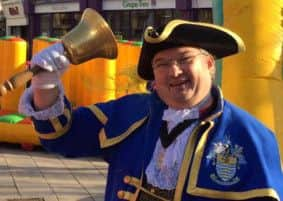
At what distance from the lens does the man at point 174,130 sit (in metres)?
2.21

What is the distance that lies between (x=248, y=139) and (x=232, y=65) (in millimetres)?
2288

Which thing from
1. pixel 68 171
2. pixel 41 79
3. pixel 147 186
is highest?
pixel 41 79

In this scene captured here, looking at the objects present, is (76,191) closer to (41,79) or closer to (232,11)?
(232,11)

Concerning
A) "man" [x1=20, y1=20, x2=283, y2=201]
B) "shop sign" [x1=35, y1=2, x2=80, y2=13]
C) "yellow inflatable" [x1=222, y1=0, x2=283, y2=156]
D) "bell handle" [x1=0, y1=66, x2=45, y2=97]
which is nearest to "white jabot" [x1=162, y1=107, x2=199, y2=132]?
"man" [x1=20, y1=20, x2=283, y2=201]

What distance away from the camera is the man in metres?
2.21

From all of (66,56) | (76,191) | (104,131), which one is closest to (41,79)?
(66,56)

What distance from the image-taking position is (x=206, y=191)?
7.25 feet

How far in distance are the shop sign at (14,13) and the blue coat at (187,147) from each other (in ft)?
86.0

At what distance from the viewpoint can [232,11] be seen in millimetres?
4422

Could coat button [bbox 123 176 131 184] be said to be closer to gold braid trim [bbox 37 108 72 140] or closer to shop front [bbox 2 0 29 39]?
gold braid trim [bbox 37 108 72 140]

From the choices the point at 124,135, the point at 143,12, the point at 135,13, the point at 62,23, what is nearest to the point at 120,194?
the point at 124,135

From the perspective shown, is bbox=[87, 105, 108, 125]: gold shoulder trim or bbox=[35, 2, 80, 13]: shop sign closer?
bbox=[87, 105, 108, 125]: gold shoulder trim

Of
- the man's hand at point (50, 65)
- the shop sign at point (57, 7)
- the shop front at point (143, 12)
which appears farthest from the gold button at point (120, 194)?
the shop sign at point (57, 7)

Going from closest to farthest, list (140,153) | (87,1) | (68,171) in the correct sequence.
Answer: (140,153) < (68,171) < (87,1)
